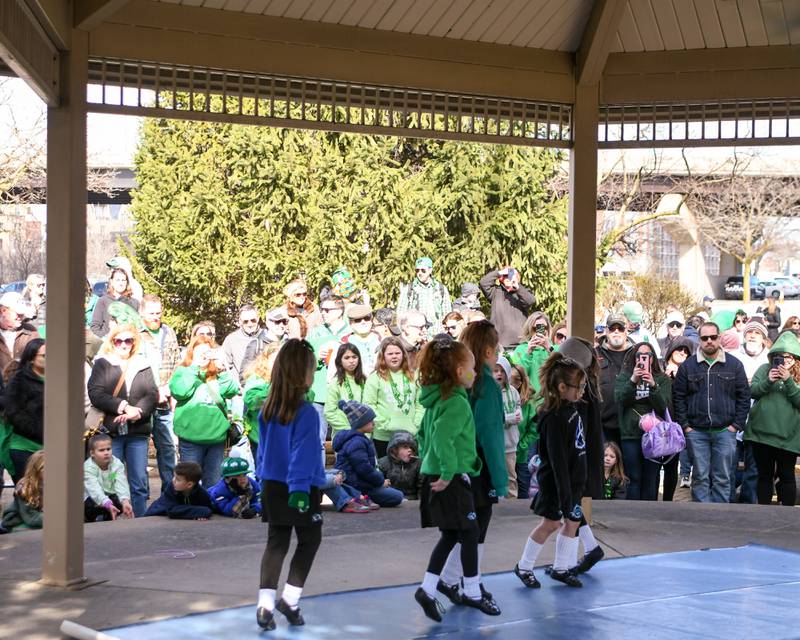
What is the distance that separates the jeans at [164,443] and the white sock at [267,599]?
421 cm

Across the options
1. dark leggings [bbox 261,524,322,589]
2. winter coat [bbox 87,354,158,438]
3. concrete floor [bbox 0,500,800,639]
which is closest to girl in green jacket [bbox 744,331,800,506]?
concrete floor [bbox 0,500,800,639]

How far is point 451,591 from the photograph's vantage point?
6703 mm

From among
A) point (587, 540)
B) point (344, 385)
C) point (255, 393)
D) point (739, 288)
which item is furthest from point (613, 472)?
point (739, 288)

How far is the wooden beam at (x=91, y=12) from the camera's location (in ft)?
21.7

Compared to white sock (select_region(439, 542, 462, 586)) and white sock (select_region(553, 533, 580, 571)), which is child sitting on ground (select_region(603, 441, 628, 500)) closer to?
white sock (select_region(553, 533, 580, 571))

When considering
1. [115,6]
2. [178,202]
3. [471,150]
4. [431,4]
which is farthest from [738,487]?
[178,202]

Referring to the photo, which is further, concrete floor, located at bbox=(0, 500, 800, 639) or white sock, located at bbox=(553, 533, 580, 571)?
white sock, located at bbox=(553, 533, 580, 571)

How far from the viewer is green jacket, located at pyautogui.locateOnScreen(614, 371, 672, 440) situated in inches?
417

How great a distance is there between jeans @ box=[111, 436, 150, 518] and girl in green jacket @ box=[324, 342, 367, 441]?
162 centimetres

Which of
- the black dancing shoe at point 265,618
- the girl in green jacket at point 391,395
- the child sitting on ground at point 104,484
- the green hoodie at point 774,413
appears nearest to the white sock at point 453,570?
the black dancing shoe at point 265,618

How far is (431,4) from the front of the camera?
802 cm

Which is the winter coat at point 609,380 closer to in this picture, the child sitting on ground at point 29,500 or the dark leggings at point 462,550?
the dark leggings at point 462,550

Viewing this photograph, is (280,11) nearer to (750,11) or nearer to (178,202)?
(750,11)

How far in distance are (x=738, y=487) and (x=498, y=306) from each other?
441 cm
